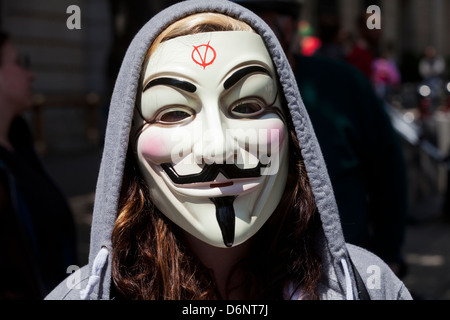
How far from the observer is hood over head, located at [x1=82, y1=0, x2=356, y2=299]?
1592 millimetres

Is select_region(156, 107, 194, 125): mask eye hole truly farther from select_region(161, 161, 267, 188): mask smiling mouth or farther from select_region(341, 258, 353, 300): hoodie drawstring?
select_region(341, 258, 353, 300): hoodie drawstring

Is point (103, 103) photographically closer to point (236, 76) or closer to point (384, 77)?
point (384, 77)

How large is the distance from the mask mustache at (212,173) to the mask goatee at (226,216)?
6cm

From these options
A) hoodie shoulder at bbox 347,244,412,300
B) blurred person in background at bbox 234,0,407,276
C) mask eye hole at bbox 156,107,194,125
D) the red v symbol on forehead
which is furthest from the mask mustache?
blurred person in background at bbox 234,0,407,276

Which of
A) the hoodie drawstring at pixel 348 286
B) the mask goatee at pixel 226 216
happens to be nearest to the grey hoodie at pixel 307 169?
the hoodie drawstring at pixel 348 286

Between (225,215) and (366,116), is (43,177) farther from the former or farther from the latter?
(225,215)

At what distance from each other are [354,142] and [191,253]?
1117 mm

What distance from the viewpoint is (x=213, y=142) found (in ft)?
4.97

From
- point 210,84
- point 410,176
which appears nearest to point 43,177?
point 210,84

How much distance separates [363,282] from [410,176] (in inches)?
221

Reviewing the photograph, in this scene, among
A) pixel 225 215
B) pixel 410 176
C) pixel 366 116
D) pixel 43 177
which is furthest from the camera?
pixel 410 176

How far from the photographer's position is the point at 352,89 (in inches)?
103

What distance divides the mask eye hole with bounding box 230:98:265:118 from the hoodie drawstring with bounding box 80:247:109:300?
0.48 m
